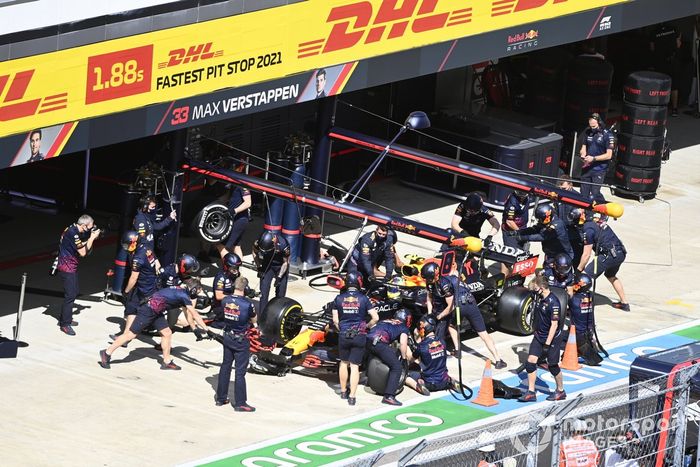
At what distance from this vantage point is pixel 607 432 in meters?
13.9

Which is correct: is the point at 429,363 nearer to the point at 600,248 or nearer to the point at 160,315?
the point at 160,315

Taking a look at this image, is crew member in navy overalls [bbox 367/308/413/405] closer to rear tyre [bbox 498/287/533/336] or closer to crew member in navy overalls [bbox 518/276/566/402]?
crew member in navy overalls [bbox 518/276/566/402]

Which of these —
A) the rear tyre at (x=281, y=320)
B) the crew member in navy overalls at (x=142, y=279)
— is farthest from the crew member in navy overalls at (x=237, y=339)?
the crew member in navy overalls at (x=142, y=279)

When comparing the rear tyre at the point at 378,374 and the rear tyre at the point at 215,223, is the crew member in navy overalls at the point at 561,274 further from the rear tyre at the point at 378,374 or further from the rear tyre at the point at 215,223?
the rear tyre at the point at 215,223

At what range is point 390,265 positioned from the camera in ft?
66.6

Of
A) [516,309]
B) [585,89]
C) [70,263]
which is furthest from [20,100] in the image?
[585,89]

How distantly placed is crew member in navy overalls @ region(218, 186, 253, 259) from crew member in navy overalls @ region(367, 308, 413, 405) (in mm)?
4149

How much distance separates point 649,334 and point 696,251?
4.05 m

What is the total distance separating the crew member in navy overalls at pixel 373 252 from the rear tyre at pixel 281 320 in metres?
1.04

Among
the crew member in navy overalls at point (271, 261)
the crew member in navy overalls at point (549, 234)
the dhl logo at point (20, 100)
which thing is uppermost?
the dhl logo at point (20, 100)

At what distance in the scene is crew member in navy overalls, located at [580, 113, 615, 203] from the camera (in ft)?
83.5

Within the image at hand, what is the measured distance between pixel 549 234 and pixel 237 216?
401 cm

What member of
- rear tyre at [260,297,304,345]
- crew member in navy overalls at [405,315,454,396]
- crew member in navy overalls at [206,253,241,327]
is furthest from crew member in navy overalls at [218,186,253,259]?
crew member in navy overalls at [405,315,454,396]

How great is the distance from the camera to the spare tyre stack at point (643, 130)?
26922 mm
